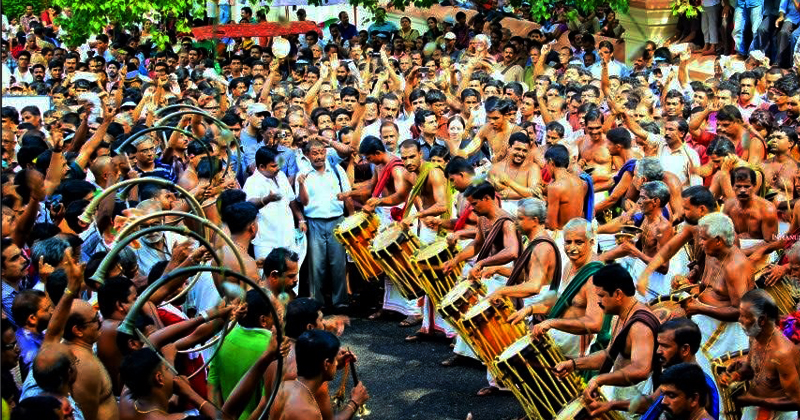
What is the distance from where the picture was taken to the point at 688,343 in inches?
282

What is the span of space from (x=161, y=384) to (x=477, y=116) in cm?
891

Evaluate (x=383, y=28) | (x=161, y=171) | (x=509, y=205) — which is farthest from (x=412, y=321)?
(x=383, y=28)

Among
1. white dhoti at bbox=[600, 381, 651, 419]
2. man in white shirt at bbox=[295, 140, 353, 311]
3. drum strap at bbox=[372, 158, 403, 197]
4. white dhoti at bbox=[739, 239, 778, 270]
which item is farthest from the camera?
man in white shirt at bbox=[295, 140, 353, 311]

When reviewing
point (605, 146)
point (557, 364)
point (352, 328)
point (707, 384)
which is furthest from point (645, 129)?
point (707, 384)

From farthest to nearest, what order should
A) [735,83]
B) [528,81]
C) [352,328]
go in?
1. [528,81]
2. [735,83]
3. [352,328]

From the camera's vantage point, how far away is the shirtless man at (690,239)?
9.48 metres

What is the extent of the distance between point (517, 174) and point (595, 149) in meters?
1.52

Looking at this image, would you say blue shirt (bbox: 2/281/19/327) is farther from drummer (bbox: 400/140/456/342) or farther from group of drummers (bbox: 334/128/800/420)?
drummer (bbox: 400/140/456/342)

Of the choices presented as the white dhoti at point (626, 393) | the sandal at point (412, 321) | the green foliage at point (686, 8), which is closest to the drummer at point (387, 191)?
the sandal at point (412, 321)

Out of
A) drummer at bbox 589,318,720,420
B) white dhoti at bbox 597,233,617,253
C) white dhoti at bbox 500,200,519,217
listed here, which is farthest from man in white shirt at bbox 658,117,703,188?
drummer at bbox 589,318,720,420

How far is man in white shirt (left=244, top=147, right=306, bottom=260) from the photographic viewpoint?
11.9 m

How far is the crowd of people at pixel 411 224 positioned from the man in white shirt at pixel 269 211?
2cm

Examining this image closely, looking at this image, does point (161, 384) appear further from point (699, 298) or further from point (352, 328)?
point (352, 328)

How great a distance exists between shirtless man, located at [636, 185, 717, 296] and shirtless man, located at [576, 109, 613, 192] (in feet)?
9.40
